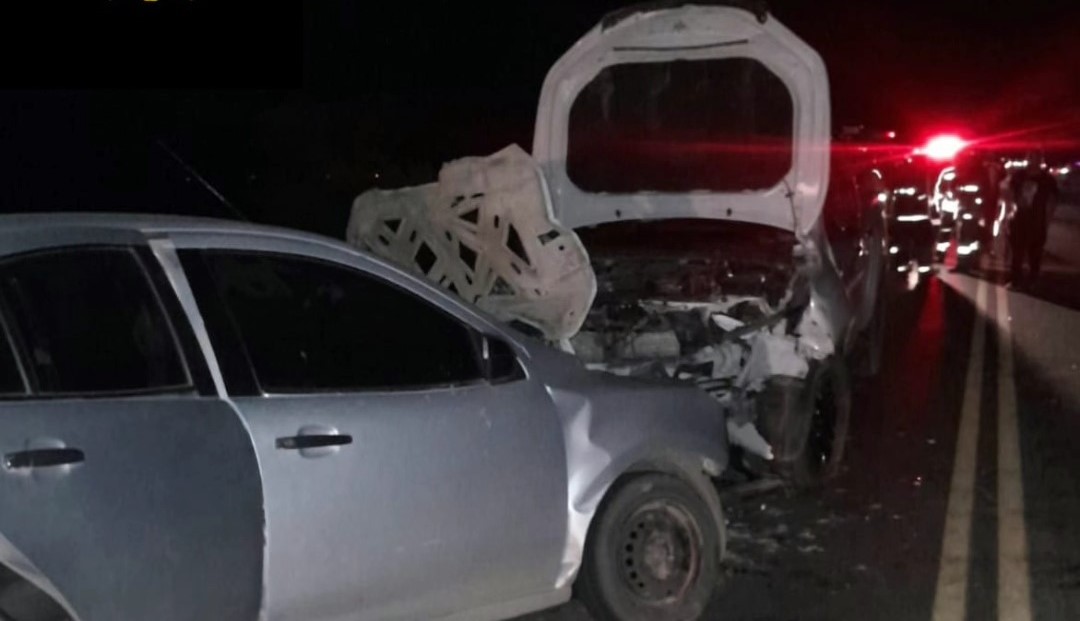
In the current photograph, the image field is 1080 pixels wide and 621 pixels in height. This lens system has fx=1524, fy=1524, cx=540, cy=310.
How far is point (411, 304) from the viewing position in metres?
5.30

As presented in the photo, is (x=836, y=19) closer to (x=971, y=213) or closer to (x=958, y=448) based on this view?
(x=971, y=213)

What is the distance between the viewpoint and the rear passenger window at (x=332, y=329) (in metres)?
4.77

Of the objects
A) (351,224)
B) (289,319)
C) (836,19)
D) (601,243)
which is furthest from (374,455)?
(836,19)

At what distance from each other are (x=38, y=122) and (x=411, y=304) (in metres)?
16.0

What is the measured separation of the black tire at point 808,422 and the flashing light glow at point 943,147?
10.0 meters

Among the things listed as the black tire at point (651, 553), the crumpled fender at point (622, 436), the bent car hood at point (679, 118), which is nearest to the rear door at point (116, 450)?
the crumpled fender at point (622, 436)

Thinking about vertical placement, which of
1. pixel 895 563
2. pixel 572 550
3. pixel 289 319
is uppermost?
pixel 289 319

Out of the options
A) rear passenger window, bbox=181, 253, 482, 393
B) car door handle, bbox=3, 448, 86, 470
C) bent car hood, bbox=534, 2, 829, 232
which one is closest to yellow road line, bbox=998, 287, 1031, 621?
bent car hood, bbox=534, 2, 829, 232

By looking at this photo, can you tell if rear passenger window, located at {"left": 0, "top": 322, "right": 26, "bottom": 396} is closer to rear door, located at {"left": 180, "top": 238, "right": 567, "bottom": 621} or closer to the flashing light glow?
rear door, located at {"left": 180, "top": 238, "right": 567, "bottom": 621}

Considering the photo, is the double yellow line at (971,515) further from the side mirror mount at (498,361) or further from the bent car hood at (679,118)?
the side mirror mount at (498,361)

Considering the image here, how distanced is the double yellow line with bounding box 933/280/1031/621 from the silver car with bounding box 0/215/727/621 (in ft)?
4.43

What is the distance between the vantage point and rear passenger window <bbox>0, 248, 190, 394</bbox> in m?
4.18

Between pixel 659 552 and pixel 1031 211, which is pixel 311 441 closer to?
pixel 659 552

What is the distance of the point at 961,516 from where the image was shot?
26.0ft
